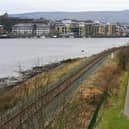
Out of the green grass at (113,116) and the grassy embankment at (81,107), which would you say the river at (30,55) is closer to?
the grassy embankment at (81,107)

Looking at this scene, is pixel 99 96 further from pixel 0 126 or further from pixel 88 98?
pixel 0 126

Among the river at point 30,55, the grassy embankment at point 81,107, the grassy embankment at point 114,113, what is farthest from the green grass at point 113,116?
the river at point 30,55

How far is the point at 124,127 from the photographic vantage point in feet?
57.8

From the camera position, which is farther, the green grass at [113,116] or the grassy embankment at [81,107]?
the green grass at [113,116]

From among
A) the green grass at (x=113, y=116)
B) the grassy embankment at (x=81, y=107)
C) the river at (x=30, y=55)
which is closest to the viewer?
the grassy embankment at (x=81, y=107)

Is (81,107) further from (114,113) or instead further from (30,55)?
(30,55)

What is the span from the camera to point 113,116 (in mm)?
19750

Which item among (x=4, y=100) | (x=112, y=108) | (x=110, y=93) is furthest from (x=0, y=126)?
(x=110, y=93)

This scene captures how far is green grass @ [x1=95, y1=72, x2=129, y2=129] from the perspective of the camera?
17672 millimetres

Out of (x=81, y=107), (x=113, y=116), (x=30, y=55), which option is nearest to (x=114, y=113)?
(x=113, y=116)

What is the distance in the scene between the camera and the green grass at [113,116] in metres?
17.7

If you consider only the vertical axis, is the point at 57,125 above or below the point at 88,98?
above

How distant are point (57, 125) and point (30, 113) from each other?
505 mm

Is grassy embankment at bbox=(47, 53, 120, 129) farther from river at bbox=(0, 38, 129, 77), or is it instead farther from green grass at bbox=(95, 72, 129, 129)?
river at bbox=(0, 38, 129, 77)
